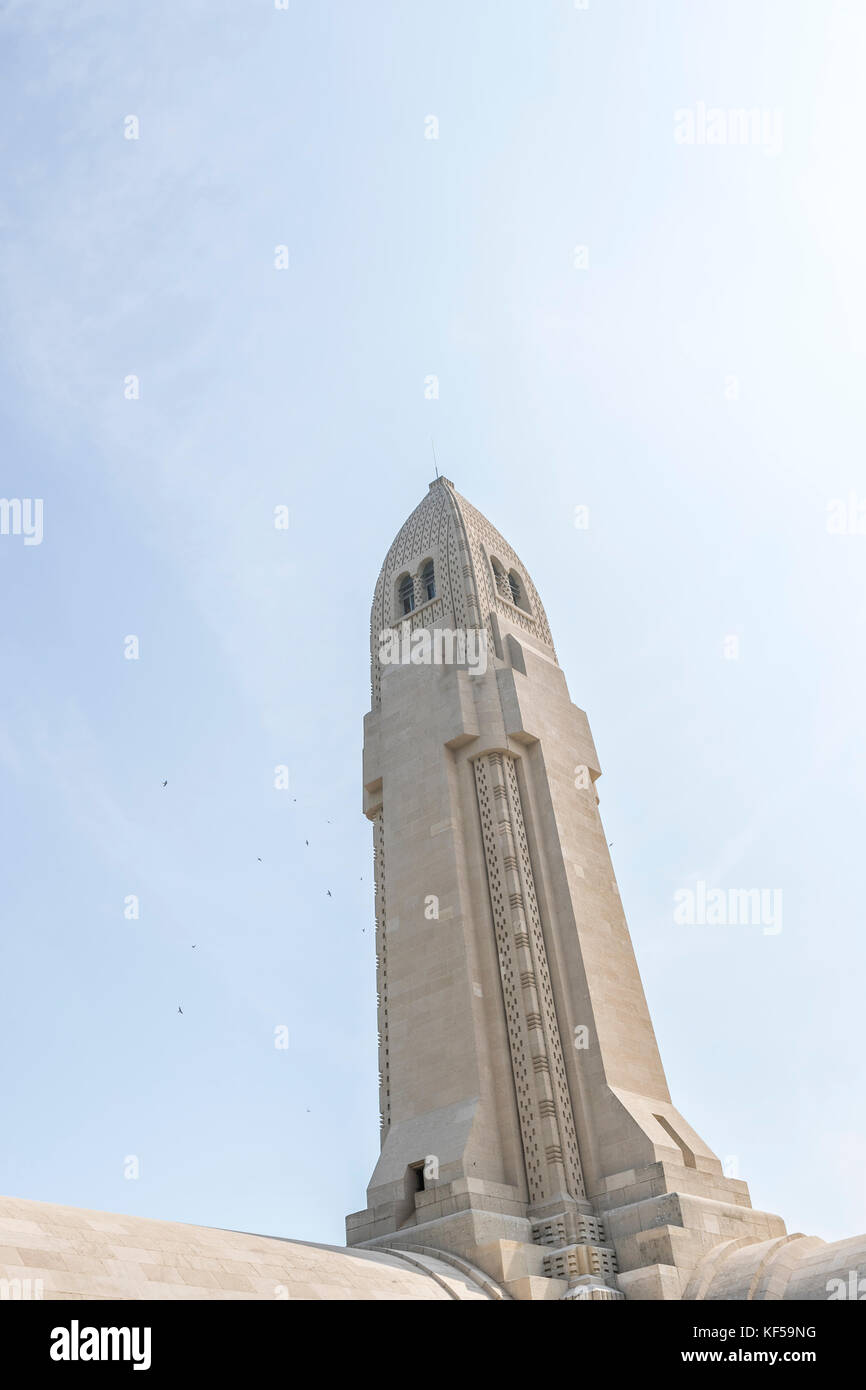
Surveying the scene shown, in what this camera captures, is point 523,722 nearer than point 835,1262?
No

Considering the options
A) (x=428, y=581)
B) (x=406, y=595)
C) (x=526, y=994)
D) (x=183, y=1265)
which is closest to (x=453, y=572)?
(x=428, y=581)

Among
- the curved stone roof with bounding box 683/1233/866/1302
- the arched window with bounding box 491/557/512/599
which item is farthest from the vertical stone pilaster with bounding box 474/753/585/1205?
the arched window with bounding box 491/557/512/599

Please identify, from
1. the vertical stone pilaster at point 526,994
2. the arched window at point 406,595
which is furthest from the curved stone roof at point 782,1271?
the arched window at point 406,595

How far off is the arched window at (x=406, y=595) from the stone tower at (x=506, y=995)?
9 centimetres

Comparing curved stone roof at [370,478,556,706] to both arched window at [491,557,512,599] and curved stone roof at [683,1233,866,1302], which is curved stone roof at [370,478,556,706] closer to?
arched window at [491,557,512,599]

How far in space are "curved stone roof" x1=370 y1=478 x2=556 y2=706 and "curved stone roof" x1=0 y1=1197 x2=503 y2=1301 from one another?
42.8 ft

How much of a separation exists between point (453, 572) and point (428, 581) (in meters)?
1.07

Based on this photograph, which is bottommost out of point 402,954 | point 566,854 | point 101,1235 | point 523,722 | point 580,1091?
point 101,1235
